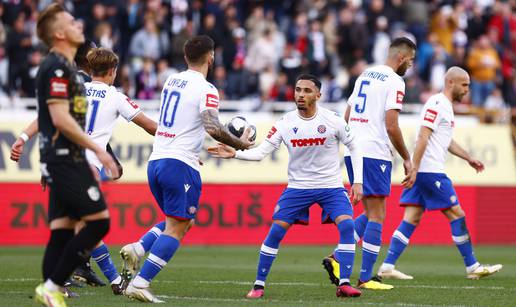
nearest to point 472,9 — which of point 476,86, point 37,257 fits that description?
point 476,86

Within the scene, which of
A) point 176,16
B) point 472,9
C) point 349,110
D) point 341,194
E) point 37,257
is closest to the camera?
point 341,194

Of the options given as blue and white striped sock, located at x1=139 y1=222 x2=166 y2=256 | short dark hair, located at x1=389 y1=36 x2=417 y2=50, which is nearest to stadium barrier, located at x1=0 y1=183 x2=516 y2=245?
short dark hair, located at x1=389 y1=36 x2=417 y2=50

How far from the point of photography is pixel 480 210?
20766 millimetres

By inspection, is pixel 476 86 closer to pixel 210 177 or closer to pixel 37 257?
pixel 210 177

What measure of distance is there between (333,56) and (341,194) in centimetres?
1387

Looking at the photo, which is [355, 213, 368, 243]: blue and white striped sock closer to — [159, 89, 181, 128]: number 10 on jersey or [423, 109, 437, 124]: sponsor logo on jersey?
[423, 109, 437, 124]: sponsor logo on jersey

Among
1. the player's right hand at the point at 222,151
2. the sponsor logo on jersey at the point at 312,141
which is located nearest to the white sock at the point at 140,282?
the player's right hand at the point at 222,151

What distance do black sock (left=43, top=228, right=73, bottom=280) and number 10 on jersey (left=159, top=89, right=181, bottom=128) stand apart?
67.7 inches

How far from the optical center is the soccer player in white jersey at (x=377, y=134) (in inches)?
456

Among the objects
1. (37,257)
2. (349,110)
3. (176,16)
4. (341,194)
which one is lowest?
(37,257)

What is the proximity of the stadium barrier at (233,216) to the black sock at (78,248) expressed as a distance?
35.1 feet

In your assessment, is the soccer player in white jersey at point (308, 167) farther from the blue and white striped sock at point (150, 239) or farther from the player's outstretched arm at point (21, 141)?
the player's outstretched arm at point (21, 141)

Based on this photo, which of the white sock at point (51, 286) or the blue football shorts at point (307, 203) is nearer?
the white sock at point (51, 286)

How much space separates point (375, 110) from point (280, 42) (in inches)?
498
